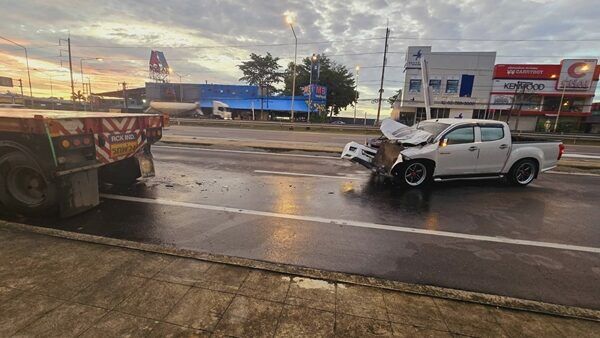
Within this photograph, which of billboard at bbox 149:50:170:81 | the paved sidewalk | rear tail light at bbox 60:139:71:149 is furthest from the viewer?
billboard at bbox 149:50:170:81

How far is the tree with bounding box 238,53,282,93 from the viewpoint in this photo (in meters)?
68.8

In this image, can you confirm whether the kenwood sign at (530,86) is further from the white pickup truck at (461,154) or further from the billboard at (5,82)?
the billboard at (5,82)

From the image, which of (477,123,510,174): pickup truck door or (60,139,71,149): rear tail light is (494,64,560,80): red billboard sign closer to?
(477,123,510,174): pickup truck door

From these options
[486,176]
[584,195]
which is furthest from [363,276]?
[584,195]

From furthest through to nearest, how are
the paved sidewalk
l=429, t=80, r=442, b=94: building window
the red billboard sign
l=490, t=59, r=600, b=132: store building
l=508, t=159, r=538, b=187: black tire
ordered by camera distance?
l=429, t=80, r=442, b=94: building window, the red billboard sign, l=490, t=59, r=600, b=132: store building, l=508, t=159, r=538, b=187: black tire, the paved sidewalk

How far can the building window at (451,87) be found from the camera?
42.4 m

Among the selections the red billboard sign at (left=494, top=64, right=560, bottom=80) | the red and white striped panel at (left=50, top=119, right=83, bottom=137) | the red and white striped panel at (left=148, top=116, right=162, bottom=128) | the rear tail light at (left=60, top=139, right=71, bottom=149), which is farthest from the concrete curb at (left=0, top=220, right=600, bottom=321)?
the red billboard sign at (left=494, top=64, right=560, bottom=80)

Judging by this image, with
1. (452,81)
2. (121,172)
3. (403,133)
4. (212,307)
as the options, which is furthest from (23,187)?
(452,81)

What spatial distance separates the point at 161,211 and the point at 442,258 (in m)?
4.78

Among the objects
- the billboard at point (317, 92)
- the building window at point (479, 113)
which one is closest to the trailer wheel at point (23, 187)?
the billboard at point (317, 92)

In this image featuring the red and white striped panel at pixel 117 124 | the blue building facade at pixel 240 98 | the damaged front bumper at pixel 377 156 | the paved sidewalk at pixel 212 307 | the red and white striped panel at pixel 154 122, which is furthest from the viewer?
the blue building facade at pixel 240 98

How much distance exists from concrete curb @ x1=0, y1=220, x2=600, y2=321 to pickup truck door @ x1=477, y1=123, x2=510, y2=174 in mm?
5409

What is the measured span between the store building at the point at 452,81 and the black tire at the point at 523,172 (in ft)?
121

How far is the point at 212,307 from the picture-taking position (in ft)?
9.20
